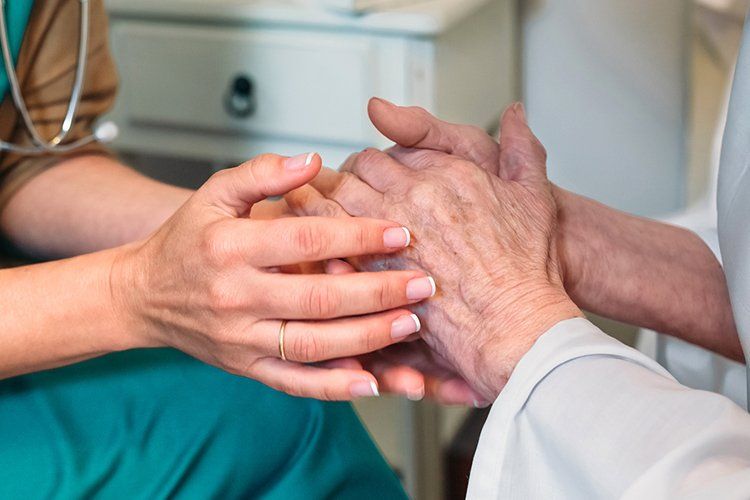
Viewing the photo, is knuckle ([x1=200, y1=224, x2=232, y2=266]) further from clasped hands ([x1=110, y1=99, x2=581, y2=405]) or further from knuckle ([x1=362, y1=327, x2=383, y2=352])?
knuckle ([x1=362, y1=327, x2=383, y2=352])

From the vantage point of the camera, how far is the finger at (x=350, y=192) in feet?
2.31

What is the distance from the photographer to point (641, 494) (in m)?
0.46

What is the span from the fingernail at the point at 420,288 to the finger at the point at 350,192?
88mm

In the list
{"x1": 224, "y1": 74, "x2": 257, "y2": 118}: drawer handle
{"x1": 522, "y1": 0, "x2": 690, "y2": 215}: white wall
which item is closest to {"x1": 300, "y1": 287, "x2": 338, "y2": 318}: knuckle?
{"x1": 224, "y1": 74, "x2": 257, "y2": 118}: drawer handle

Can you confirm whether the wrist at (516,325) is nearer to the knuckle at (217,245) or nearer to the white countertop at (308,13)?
the knuckle at (217,245)

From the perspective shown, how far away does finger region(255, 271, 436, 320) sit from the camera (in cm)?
58

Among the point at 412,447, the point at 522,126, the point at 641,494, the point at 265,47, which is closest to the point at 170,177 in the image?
the point at 265,47

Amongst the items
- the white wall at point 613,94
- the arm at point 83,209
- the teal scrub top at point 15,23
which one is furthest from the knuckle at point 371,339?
the white wall at point 613,94

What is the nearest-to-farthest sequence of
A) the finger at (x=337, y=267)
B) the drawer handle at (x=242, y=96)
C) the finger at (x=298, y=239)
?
the finger at (x=298, y=239) → the finger at (x=337, y=267) → the drawer handle at (x=242, y=96)

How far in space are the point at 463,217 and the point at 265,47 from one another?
60cm

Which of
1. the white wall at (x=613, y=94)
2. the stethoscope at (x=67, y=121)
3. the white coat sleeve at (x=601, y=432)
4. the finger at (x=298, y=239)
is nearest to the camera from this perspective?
the white coat sleeve at (x=601, y=432)

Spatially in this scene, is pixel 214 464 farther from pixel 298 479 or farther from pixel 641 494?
pixel 641 494

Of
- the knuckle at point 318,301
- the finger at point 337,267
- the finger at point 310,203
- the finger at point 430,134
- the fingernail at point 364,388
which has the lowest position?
the fingernail at point 364,388

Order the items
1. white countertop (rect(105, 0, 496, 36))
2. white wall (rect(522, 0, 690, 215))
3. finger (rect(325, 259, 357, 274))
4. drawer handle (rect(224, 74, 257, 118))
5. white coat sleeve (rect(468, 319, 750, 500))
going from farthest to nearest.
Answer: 1. white wall (rect(522, 0, 690, 215))
2. drawer handle (rect(224, 74, 257, 118))
3. white countertop (rect(105, 0, 496, 36))
4. finger (rect(325, 259, 357, 274))
5. white coat sleeve (rect(468, 319, 750, 500))
